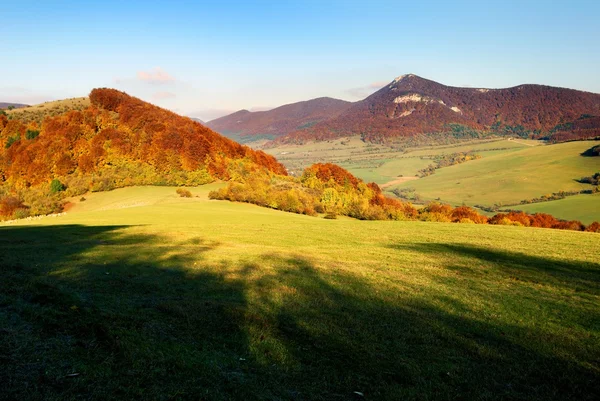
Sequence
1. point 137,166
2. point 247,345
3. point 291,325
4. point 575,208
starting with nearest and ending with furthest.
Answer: point 247,345, point 291,325, point 137,166, point 575,208

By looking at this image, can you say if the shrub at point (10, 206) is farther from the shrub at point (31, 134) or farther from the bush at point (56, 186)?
the shrub at point (31, 134)

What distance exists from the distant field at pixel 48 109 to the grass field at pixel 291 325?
352 feet

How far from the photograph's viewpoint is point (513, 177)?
513ft

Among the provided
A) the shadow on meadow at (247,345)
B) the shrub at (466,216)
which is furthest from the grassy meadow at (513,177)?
the shadow on meadow at (247,345)

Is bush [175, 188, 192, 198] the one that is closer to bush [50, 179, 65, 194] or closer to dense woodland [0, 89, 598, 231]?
dense woodland [0, 89, 598, 231]

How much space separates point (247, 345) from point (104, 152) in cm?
9961

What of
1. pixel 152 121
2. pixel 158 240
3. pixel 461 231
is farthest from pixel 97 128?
pixel 461 231

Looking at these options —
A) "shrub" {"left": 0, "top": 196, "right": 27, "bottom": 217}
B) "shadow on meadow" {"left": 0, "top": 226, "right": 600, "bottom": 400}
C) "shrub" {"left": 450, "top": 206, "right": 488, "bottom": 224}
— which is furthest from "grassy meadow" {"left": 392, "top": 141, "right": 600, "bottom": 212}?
"shrub" {"left": 0, "top": 196, "right": 27, "bottom": 217}

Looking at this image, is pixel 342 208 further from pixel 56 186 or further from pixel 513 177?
pixel 513 177

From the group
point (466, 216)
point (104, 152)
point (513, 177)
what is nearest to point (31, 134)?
point (104, 152)

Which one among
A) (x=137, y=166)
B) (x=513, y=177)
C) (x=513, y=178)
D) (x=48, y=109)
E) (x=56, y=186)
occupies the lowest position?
(x=513, y=178)

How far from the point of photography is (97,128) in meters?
102

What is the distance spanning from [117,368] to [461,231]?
112 ft

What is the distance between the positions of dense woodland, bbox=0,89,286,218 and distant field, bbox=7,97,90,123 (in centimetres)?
427
